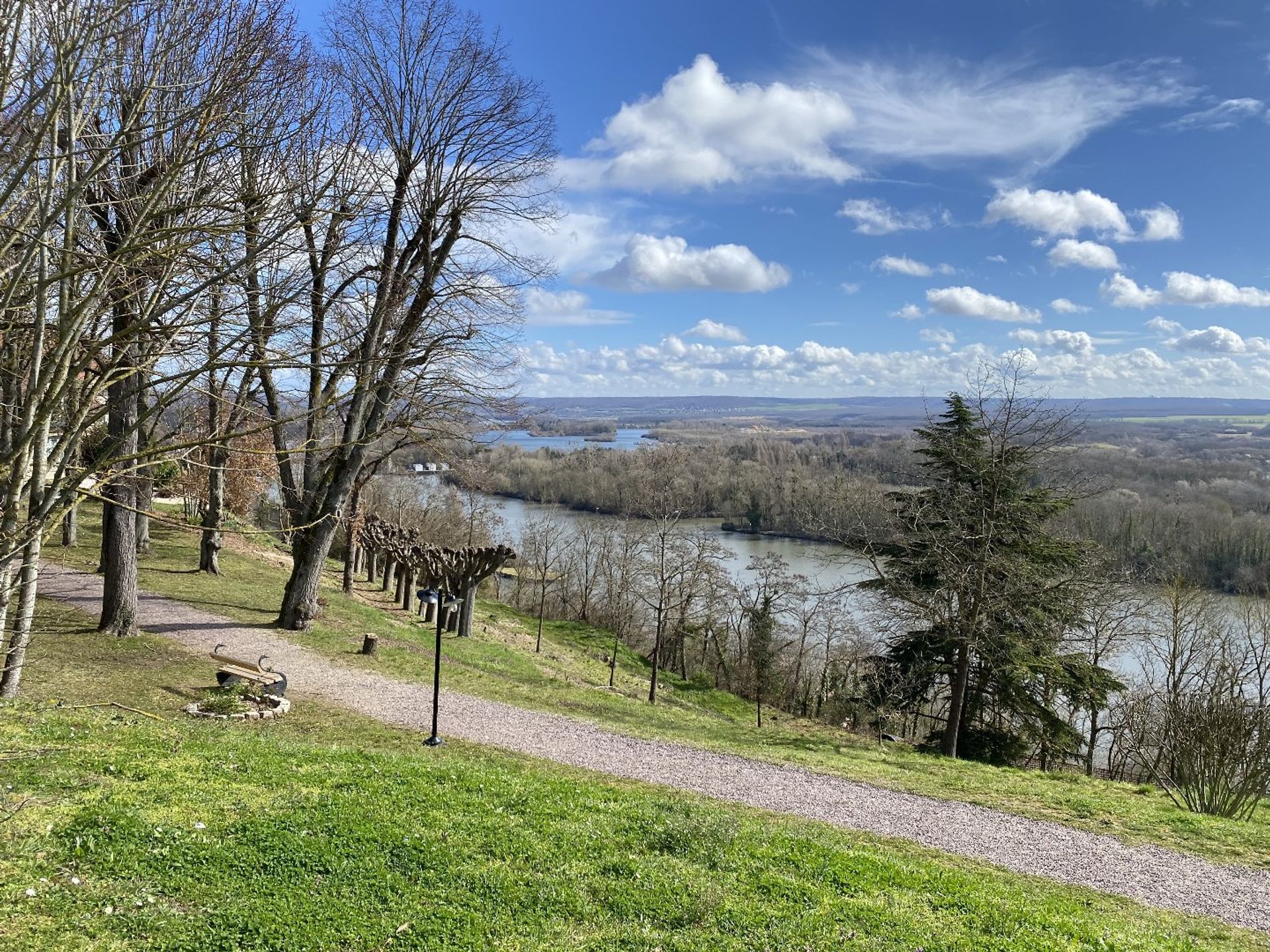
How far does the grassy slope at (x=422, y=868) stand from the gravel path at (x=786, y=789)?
2.21 feet

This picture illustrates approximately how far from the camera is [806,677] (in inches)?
1173

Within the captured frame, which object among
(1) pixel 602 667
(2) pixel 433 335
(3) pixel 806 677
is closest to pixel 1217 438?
(3) pixel 806 677

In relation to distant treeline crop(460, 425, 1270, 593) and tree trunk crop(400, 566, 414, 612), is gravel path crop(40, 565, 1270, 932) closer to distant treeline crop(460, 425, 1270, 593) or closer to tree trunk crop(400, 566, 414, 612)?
distant treeline crop(460, 425, 1270, 593)

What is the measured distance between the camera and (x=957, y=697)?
13.8 m

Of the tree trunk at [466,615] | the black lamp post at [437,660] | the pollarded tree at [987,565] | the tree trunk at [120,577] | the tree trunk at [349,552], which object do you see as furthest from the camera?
the tree trunk at [466,615]

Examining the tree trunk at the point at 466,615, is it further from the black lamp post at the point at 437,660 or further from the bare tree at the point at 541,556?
the bare tree at the point at 541,556

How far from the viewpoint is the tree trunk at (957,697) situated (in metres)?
13.6

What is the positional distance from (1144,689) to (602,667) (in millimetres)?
15677

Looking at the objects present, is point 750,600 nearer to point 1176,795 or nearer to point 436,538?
point 436,538

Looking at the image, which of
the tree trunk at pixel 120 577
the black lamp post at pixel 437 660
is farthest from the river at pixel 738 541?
the black lamp post at pixel 437 660

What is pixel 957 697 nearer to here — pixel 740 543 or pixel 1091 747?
pixel 1091 747

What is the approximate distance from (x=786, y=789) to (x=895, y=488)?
10.3 meters

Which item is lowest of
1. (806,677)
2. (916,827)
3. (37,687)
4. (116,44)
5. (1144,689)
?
(806,677)

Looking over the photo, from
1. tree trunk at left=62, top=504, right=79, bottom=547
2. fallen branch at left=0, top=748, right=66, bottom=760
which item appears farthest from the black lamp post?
tree trunk at left=62, top=504, right=79, bottom=547
